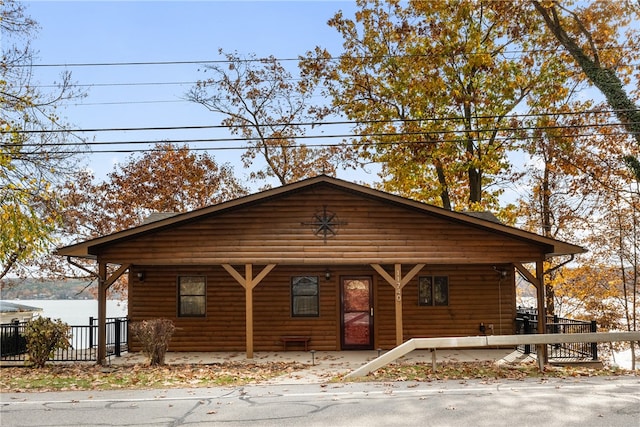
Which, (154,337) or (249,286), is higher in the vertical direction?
(249,286)

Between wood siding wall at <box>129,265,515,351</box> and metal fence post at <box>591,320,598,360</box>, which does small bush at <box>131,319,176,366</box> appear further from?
metal fence post at <box>591,320,598,360</box>

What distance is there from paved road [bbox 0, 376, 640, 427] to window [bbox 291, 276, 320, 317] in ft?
21.6

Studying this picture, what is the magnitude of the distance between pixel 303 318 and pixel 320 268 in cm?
154

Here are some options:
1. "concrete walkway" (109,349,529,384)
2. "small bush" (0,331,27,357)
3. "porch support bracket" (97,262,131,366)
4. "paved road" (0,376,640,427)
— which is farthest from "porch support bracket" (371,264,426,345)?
"small bush" (0,331,27,357)

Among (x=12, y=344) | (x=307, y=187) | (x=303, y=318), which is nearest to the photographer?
(x=307, y=187)

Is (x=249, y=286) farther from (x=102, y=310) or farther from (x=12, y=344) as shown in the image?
(x=12, y=344)

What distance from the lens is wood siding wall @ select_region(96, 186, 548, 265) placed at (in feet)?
Result: 52.4

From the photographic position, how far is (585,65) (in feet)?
74.5

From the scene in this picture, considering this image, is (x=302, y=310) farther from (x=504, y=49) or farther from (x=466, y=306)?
(x=504, y=49)

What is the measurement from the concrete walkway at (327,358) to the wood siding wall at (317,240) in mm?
2494

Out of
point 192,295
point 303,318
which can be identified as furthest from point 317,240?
point 192,295

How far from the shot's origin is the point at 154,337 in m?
14.7

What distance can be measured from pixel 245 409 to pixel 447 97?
20.9 m

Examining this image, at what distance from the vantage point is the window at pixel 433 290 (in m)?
18.3
